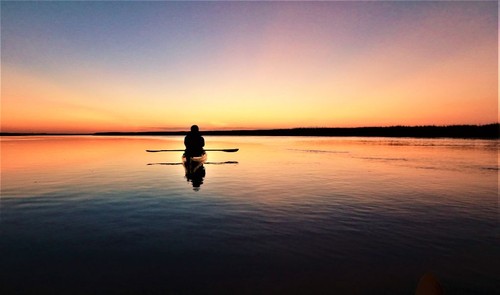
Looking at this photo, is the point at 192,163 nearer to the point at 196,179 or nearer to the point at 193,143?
the point at 193,143

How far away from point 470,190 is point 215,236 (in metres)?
16.2

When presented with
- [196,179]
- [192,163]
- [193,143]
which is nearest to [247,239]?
[196,179]

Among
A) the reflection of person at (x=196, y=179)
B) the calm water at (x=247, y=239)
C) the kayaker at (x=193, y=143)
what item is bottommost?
the reflection of person at (x=196, y=179)

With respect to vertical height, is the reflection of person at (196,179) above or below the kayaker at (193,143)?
below

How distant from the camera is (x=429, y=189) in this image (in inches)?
728

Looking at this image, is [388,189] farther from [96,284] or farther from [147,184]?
[96,284]

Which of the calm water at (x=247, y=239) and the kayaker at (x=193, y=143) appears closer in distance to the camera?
the calm water at (x=247, y=239)

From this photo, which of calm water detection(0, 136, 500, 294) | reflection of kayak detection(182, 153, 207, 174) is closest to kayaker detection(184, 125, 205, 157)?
reflection of kayak detection(182, 153, 207, 174)

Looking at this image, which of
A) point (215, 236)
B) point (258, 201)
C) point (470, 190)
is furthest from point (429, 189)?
point (215, 236)

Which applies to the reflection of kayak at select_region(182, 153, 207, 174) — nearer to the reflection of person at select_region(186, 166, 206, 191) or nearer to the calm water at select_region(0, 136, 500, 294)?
the reflection of person at select_region(186, 166, 206, 191)

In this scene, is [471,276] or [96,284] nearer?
[96,284]

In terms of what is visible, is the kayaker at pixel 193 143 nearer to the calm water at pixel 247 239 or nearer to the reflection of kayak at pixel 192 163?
the reflection of kayak at pixel 192 163

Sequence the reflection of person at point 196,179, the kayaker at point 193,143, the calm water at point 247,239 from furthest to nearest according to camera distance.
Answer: the kayaker at point 193,143, the reflection of person at point 196,179, the calm water at point 247,239

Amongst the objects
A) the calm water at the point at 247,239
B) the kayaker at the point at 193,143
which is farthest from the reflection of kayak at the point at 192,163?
the calm water at the point at 247,239
